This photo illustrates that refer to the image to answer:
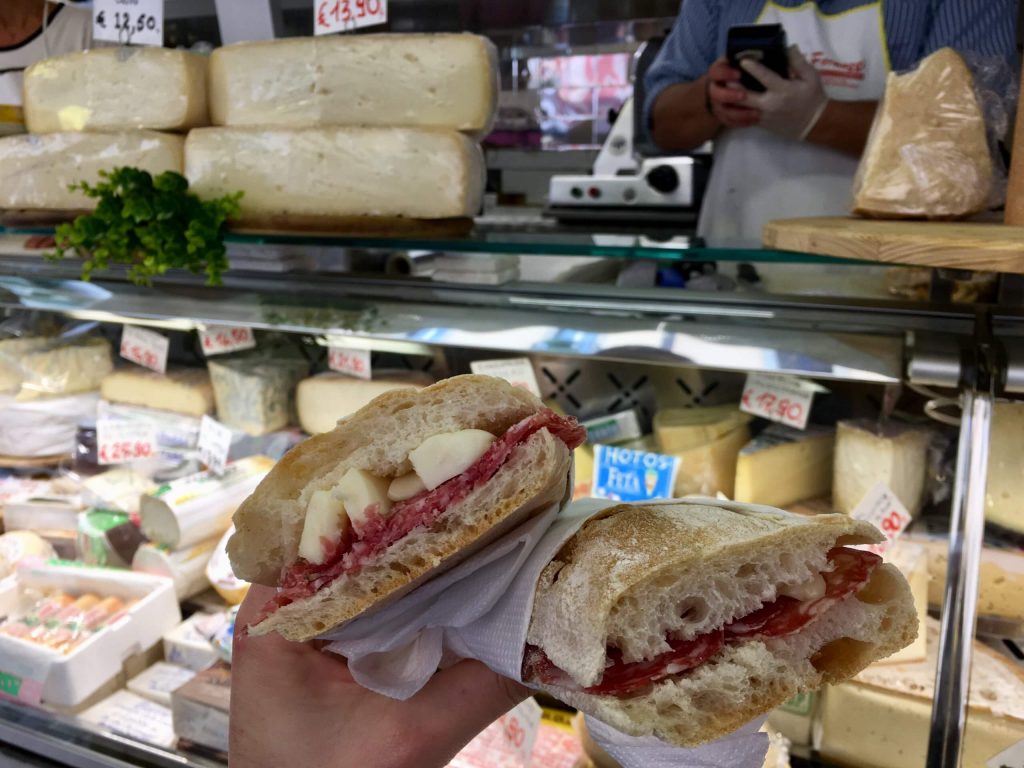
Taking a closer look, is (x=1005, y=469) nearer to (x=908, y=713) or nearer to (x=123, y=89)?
(x=908, y=713)

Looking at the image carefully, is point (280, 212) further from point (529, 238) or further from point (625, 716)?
point (625, 716)

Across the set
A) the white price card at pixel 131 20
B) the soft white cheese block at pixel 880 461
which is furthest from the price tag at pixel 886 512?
the white price card at pixel 131 20

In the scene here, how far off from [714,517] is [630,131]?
10.4 feet

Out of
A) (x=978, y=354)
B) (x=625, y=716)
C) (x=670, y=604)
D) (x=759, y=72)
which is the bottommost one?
(x=625, y=716)

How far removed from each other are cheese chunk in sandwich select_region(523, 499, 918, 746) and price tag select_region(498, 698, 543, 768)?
97cm

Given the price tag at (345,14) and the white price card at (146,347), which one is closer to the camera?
the price tag at (345,14)

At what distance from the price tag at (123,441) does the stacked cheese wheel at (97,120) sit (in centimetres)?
77

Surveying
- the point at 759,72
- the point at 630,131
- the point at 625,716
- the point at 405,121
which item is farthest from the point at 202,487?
the point at 630,131

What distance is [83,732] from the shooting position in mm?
2287

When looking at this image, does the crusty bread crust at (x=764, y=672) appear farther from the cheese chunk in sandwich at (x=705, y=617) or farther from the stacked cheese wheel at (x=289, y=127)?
the stacked cheese wheel at (x=289, y=127)

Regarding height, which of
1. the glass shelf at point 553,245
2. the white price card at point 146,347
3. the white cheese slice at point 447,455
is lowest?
the white price card at point 146,347

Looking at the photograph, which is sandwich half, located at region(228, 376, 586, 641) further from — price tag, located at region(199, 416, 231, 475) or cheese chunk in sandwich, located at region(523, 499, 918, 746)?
price tag, located at region(199, 416, 231, 475)

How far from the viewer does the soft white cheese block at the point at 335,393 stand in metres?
2.39

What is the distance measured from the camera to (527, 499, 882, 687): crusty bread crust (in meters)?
1.01
